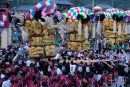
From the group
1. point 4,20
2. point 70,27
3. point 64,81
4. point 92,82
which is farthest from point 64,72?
point 70,27

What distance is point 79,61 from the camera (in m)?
18.1

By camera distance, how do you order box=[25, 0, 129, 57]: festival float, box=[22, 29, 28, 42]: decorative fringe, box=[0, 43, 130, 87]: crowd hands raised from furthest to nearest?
box=[25, 0, 129, 57]: festival float
box=[22, 29, 28, 42]: decorative fringe
box=[0, 43, 130, 87]: crowd hands raised

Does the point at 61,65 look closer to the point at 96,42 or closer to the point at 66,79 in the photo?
the point at 66,79

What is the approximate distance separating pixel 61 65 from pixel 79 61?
4.40ft

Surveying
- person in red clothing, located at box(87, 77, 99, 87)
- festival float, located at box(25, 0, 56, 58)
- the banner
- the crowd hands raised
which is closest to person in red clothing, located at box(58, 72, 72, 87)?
the crowd hands raised

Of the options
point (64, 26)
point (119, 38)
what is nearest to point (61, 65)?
point (64, 26)

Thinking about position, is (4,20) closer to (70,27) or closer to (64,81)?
(64,81)

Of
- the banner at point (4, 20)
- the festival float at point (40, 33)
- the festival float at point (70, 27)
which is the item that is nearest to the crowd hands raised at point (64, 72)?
the festival float at point (40, 33)

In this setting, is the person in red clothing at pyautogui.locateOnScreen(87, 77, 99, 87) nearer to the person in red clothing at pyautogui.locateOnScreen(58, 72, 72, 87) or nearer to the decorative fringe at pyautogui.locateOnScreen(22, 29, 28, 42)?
the person in red clothing at pyautogui.locateOnScreen(58, 72, 72, 87)

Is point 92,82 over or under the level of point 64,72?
under

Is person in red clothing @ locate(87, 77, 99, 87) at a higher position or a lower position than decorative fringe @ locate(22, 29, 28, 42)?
lower

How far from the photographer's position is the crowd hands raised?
14.0 meters

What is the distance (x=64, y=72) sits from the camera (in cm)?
1655

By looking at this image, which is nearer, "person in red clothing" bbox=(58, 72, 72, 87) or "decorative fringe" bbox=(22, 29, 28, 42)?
"person in red clothing" bbox=(58, 72, 72, 87)
